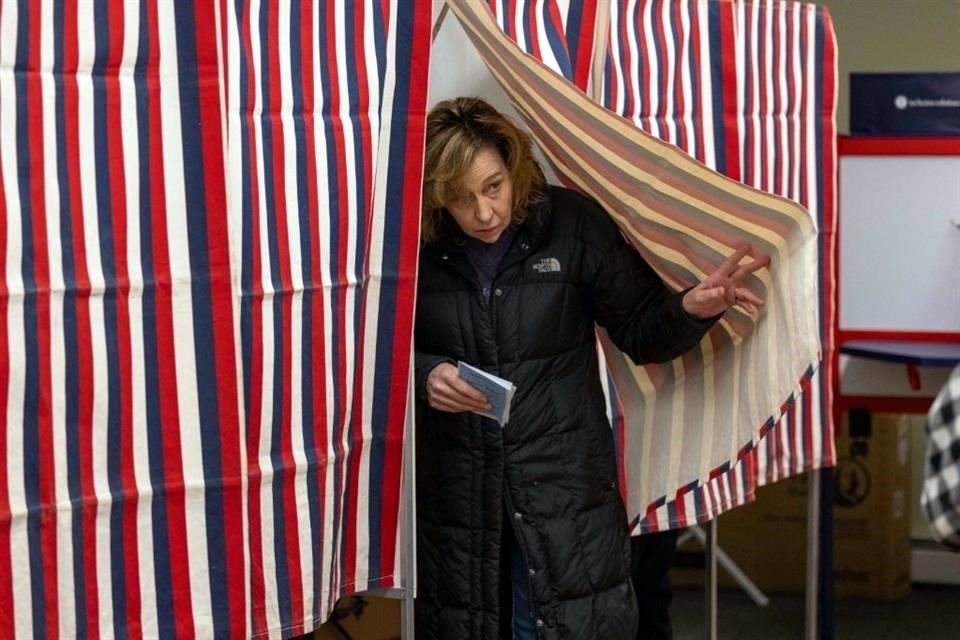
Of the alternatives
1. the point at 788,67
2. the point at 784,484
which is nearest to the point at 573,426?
the point at 788,67

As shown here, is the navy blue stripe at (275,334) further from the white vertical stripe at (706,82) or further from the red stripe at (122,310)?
the white vertical stripe at (706,82)

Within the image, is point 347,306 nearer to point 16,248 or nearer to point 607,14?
point 16,248

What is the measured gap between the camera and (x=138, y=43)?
207 centimetres

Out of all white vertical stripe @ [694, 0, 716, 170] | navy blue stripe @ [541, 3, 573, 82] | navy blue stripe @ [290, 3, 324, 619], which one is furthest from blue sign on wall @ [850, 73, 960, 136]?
navy blue stripe @ [290, 3, 324, 619]

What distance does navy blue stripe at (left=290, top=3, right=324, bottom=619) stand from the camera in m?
2.35

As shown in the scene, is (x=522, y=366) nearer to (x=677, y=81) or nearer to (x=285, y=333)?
(x=285, y=333)

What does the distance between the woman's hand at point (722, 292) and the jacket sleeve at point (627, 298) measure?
0.03 metres

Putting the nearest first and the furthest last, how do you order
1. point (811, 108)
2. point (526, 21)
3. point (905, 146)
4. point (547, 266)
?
point (547, 266)
point (526, 21)
point (811, 108)
point (905, 146)

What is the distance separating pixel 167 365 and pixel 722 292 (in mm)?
954

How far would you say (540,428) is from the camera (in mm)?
2465

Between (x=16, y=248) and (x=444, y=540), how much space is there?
0.95 m

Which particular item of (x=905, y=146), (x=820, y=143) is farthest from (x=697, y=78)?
(x=905, y=146)

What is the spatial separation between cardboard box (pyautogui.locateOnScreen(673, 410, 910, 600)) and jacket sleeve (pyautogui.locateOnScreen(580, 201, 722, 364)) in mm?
2439

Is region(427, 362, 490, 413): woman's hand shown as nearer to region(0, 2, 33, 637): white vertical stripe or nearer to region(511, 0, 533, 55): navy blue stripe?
region(0, 2, 33, 637): white vertical stripe
